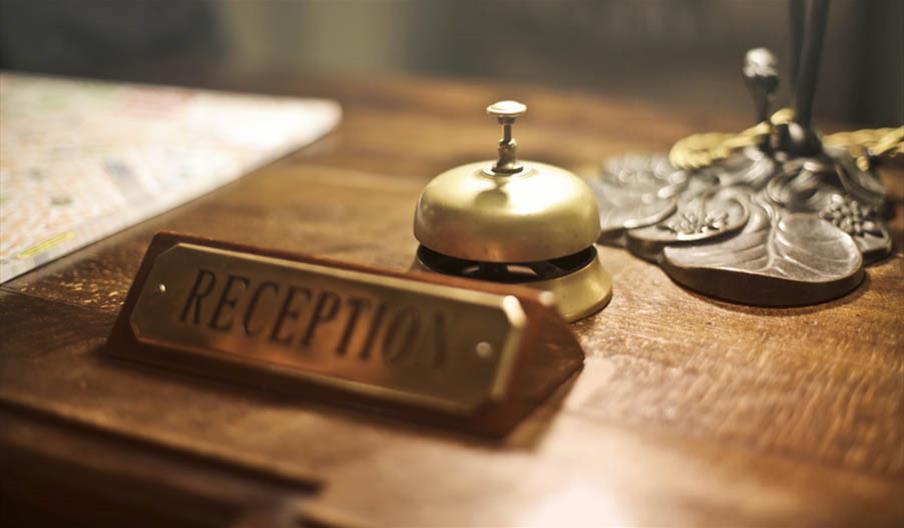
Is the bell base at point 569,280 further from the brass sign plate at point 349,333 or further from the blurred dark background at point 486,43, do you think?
the blurred dark background at point 486,43

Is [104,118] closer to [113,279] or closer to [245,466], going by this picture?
[113,279]

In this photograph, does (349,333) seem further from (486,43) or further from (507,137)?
(486,43)

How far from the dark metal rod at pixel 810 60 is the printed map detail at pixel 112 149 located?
71cm

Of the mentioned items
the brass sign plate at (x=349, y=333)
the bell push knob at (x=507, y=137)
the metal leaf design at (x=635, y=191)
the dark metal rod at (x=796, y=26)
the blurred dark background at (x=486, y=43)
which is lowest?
the blurred dark background at (x=486, y=43)

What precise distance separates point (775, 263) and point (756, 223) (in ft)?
0.25

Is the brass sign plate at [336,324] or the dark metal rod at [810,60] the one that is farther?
the dark metal rod at [810,60]

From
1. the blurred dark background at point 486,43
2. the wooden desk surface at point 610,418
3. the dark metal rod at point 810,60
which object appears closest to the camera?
the wooden desk surface at point 610,418

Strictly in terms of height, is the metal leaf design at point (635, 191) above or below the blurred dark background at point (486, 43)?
above

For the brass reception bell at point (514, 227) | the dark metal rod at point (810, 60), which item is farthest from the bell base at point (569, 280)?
the dark metal rod at point (810, 60)

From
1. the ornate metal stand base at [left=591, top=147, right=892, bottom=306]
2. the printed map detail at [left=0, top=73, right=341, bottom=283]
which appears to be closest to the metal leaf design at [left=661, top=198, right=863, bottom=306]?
the ornate metal stand base at [left=591, top=147, right=892, bottom=306]

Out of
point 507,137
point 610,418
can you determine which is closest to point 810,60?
point 507,137

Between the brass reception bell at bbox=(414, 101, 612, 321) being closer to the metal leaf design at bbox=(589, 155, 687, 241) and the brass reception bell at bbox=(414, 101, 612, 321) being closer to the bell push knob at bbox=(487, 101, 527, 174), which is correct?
the bell push knob at bbox=(487, 101, 527, 174)

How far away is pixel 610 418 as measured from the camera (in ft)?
1.91

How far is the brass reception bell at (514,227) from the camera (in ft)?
2.16
